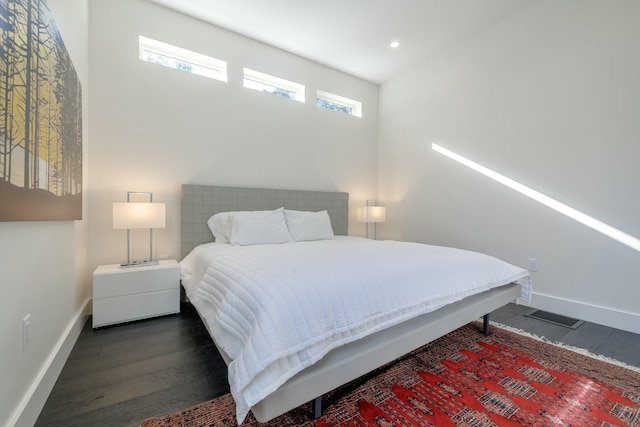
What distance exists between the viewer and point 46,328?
1520mm

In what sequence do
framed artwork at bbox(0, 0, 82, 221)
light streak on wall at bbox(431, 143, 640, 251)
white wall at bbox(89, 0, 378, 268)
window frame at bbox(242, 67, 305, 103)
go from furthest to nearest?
window frame at bbox(242, 67, 305, 103) < white wall at bbox(89, 0, 378, 268) < light streak on wall at bbox(431, 143, 640, 251) < framed artwork at bbox(0, 0, 82, 221)

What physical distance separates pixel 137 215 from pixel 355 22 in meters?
3.09

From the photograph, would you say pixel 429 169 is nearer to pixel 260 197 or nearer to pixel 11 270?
pixel 260 197

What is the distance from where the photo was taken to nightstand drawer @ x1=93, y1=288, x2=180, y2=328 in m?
2.29

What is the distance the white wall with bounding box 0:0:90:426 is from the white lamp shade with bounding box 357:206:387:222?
10.9 ft

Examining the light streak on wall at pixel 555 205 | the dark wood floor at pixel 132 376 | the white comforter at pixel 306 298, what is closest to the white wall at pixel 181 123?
the dark wood floor at pixel 132 376

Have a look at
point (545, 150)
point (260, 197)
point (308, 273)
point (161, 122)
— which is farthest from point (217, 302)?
point (545, 150)

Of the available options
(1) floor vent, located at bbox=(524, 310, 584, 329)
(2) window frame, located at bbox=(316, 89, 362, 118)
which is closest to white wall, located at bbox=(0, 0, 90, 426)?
(2) window frame, located at bbox=(316, 89, 362, 118)

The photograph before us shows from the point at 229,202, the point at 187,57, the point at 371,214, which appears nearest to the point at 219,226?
the point at 229,202

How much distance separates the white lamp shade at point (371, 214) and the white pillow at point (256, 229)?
155cm

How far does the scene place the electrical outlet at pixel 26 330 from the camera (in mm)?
1217

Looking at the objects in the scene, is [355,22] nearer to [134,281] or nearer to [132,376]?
[134,281]

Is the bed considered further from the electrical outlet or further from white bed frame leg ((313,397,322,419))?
the electrical outlet

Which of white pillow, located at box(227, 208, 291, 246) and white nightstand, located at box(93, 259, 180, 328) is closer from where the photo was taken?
white nightstand, located at box(93, 259, 180, 328)
